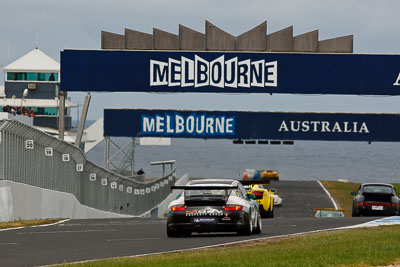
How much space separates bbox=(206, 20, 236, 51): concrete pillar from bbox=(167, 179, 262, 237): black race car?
30220 millimetres

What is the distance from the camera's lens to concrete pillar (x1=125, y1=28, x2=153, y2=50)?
5141 centimetres

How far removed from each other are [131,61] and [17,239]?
104 ft

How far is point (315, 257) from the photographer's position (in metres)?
14.9

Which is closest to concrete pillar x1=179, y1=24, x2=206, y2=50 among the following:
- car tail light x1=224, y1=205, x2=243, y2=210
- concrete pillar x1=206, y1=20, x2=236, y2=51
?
concrete pillar x1=206, y1=20, x2=236, y2=51

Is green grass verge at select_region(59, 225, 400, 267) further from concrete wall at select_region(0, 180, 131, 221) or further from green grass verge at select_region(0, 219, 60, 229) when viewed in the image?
concrete wall at select_region(0, 180, 131, 221)

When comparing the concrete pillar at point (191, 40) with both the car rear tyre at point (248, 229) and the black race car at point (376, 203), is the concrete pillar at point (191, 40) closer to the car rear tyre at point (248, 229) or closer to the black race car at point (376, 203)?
the black race car at point (376, 203)

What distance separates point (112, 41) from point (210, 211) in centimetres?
3198

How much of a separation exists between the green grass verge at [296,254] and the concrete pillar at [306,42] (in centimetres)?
3240

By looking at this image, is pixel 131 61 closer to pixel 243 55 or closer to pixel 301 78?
pixel 243 55

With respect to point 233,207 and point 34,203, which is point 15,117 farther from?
point 233,207

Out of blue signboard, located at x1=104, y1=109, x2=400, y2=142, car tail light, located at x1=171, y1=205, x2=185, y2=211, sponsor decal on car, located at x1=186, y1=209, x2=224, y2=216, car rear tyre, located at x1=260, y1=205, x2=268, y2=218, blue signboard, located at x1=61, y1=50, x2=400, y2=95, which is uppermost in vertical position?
blue signboard, located at x1=61, y1=50, x2=400, y2=95

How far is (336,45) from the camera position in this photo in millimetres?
51375

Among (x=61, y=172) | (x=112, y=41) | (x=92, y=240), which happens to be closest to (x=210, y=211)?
(x=92, y=240)

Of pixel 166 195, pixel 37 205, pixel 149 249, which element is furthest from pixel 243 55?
pixel 149 249
